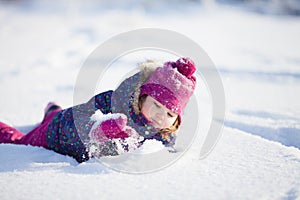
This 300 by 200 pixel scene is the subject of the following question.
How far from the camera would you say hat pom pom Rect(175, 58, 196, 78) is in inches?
71.9

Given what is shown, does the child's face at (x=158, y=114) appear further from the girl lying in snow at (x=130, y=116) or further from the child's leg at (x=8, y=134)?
the child's leg at (x=8, y=134)

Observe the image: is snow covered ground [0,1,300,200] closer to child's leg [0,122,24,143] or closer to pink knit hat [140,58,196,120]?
child's leg [0,122,24,143]

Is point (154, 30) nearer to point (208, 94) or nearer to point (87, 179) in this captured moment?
point (208, 94)

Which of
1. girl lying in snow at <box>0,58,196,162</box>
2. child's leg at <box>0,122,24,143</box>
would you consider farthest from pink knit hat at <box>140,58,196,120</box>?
child's leg at <box>0,122,24,143</box>

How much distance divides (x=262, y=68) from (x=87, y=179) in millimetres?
3273

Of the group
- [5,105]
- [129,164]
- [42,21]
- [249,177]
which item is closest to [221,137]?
[249,177]

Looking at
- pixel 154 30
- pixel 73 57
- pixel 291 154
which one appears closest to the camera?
pixel 291 154

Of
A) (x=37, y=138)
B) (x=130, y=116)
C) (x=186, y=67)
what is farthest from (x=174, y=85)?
(x=37, y=138)

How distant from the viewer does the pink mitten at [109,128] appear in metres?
1.67

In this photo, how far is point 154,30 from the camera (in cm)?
617

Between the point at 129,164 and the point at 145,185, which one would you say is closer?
the point at 145,185

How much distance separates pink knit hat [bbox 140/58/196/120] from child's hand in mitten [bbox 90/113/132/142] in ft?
0.82

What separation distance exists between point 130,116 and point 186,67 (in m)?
0.42

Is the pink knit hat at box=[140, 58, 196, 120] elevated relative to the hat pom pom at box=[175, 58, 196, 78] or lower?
lower
